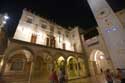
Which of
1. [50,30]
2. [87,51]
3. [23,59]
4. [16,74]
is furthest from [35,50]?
[87,51]

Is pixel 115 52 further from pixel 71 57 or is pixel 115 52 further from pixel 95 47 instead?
pixel 95 47

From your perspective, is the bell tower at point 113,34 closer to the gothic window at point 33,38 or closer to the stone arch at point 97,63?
the gothic window at point 33,38

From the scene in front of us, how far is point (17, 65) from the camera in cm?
1127

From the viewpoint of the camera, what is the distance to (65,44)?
810 inches

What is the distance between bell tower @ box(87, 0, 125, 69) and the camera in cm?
380

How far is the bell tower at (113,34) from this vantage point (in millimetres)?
3805

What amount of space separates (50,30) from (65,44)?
472cm

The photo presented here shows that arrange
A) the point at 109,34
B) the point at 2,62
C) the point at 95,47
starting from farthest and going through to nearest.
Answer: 1. the point at 95,47
2. the point at 2,62
3. the point at 109,34

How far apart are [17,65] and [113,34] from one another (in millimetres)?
11275

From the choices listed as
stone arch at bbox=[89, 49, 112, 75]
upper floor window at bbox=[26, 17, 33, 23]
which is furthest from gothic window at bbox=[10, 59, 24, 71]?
stone arch at bbox=[89, 49, 112, 75]

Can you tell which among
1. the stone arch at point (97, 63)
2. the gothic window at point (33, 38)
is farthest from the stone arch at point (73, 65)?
the gothic window at point (33, 38)

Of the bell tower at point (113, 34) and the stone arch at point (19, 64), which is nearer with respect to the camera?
the bell tower at point (113, 34)

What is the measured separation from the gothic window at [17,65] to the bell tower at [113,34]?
35.0 ft

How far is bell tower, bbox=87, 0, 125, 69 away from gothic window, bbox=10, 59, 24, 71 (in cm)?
1066
